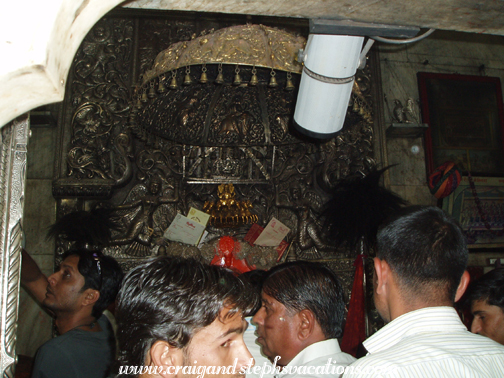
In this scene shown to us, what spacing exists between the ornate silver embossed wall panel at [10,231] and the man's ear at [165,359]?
1.63 ft

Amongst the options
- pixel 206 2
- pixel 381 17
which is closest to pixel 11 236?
pixel 206 2

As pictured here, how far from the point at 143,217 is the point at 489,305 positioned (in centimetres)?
387

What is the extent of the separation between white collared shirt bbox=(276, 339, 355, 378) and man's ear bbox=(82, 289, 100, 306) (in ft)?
4.18

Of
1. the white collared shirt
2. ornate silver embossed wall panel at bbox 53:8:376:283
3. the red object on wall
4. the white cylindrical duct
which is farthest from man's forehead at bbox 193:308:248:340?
the red object on wall

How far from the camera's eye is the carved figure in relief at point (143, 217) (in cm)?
507

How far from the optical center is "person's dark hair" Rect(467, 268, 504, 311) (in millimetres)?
2470

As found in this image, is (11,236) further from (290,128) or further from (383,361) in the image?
(290,128)

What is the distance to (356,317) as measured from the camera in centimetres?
477

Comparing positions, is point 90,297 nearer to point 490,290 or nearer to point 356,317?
point 490,290

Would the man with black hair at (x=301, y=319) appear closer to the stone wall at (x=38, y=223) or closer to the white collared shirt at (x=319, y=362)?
the white collared shirt at (x=319, y=362)

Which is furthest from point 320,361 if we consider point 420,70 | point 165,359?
point 420,70

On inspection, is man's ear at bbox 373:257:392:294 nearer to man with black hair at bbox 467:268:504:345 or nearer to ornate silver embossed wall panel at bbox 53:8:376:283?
man with black hair at bbox 467:268:504:345

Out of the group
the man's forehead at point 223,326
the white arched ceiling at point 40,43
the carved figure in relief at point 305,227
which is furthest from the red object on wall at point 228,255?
the white arched ceiling at point 40,43

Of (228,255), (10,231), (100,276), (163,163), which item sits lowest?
(228,255)
